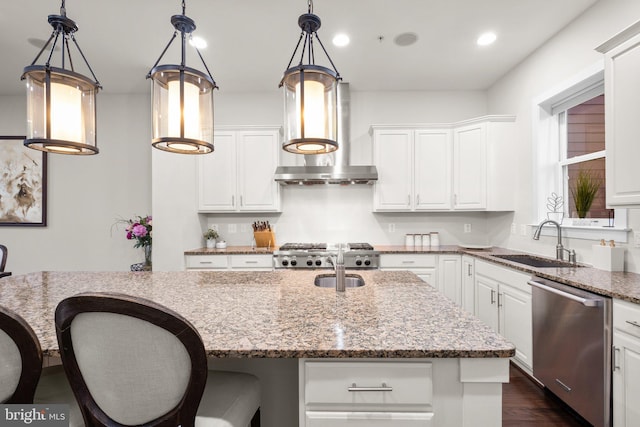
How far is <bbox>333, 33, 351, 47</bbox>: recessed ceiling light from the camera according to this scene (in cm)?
277

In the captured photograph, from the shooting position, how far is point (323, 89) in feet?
4.34

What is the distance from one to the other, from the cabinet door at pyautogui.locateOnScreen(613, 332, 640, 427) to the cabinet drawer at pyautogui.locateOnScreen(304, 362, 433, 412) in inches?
52.8

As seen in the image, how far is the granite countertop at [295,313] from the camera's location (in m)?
0.89

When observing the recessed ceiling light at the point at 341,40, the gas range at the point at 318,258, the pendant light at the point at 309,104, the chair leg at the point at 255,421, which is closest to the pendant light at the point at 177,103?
the pendant light at the point at 309,104

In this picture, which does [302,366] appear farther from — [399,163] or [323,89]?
[399,163]

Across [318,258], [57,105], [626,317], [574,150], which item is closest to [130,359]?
[57,105]

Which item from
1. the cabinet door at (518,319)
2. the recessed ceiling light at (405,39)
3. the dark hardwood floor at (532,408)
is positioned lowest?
the dark hardwood floor at (532,408)

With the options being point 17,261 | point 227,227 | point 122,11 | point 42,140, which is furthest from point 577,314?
point 17,261

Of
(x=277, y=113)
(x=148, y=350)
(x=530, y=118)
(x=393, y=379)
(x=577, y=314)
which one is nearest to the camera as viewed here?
(x=148, y=350)

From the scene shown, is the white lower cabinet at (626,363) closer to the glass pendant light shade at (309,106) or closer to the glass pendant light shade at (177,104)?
the glass pendant light shade at (309,106)

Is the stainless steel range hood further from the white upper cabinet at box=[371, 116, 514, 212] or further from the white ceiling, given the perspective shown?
the white ceiling

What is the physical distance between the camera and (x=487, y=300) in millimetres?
2857

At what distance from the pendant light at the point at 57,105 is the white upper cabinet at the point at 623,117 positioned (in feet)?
9.01

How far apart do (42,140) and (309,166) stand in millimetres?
2505
